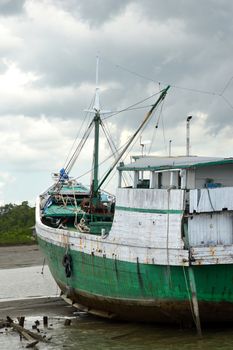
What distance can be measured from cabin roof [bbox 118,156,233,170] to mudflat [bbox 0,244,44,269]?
2130 centimetres

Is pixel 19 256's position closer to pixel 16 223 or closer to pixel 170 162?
pixel 16 223

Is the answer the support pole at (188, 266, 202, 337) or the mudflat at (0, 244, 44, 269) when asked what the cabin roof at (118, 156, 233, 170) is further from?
the mudflat at (0, 244, 44, 269)

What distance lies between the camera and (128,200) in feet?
64.8

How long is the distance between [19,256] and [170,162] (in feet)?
92.4

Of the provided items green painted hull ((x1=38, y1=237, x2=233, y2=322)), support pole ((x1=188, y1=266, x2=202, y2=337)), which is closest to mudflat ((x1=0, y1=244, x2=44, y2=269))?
green painted hull ((x1=38, y1=237, x2=233, y2=322))

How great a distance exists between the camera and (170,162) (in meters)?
19.8

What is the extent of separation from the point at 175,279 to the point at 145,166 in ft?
12.5

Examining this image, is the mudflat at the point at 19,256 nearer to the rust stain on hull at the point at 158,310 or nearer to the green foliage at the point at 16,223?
the green foliage at the point at 16,223

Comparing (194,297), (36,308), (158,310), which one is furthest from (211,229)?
(36,308)

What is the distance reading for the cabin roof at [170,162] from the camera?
18.8m

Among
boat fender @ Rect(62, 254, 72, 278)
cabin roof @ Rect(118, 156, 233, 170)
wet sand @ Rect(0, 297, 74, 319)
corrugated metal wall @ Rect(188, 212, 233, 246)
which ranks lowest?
wet sand @ Rect(0, 297, 74, 319)

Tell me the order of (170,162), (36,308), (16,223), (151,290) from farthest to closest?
(16,223)
(36,308)
(170,162)
(151,290)

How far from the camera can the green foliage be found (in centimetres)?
5353

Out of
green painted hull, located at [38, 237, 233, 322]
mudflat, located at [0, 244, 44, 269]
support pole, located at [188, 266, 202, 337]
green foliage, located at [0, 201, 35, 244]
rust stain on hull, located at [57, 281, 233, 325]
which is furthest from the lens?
green foliage, located at [0, 201, 35, 244]
